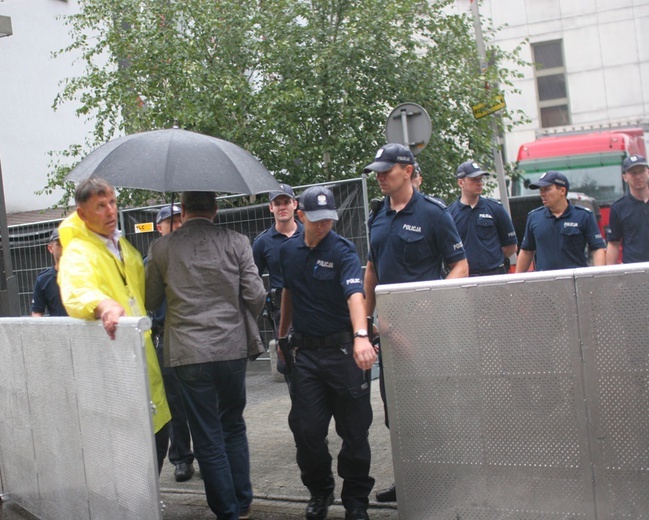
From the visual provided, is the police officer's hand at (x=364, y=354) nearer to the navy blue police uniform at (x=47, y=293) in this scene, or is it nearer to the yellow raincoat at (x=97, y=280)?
the yellow raincoat at (x=97, y=280)

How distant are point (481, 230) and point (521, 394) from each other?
3831 millimetres

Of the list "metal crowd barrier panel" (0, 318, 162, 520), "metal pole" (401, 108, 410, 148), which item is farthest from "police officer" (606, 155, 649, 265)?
"metal crowd barrier panel" (0, 318, 162, 520)

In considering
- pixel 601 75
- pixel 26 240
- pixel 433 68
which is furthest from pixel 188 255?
pixel 601 75

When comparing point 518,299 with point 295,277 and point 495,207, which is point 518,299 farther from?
point 495,207

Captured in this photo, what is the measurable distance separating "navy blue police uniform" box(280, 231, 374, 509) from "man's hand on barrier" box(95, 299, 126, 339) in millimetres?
1244

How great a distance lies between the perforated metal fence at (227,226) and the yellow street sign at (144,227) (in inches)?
0.8

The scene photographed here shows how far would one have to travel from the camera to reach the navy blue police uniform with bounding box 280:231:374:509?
5.12 m

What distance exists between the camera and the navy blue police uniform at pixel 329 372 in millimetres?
Result: 5125

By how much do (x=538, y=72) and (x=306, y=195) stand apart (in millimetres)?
33173

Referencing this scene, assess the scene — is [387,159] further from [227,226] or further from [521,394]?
[227,226]

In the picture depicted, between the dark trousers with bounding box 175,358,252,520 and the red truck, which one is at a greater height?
the red truck

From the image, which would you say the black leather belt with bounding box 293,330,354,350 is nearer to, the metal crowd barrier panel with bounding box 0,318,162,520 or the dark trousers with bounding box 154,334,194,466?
the metal crowd barrier panel with bounding box 0,318,162,520

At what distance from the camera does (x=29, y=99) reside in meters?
21.6

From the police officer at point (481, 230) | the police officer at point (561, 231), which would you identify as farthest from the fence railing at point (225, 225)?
the police officer at point (561, 231)
